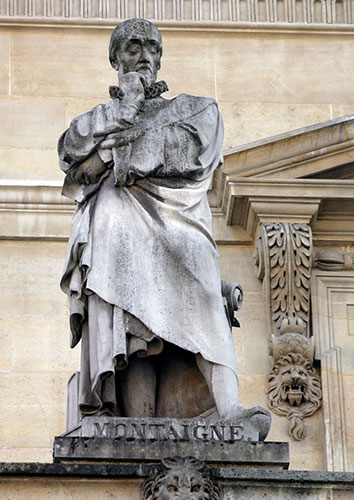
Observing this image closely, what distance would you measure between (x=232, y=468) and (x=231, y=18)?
6.08 m

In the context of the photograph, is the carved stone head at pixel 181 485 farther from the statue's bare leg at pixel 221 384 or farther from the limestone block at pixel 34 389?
the limestone block at pixel 34 389

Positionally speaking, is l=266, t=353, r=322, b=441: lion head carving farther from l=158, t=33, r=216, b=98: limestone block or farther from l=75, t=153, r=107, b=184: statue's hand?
l=75, t=153, r=107, b=184: statue's hand

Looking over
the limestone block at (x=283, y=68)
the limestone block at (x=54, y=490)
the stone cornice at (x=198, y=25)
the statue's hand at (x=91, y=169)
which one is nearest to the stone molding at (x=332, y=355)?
the limestone block at (x=283, y=68)

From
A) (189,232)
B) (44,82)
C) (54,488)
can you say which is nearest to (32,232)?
(44,82)

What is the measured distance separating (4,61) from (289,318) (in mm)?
2894

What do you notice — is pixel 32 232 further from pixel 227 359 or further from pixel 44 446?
pixel 227 359

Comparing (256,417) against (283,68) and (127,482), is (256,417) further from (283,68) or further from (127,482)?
(283,68)

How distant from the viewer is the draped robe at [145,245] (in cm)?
1298

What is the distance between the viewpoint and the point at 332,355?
53.1 feet

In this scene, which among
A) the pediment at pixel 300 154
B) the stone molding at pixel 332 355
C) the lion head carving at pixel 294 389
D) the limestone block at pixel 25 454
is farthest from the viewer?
the pediment at pixel 300 154

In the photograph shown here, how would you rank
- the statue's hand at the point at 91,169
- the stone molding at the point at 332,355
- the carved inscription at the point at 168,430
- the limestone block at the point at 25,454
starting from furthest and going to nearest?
the stone molding at the point at 332,355
the limestone block at the point at 25,454
the statue's hand at the point at 91,169
the carved inscription at the point at 168,430

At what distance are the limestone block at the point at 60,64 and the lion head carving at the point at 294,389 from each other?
252 cm

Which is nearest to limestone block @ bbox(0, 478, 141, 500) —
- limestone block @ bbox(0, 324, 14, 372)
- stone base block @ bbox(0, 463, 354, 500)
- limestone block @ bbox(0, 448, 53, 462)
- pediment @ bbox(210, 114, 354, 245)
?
stone base block @ bbox(0, 463, 354, 500)

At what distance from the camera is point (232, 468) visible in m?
12.2
